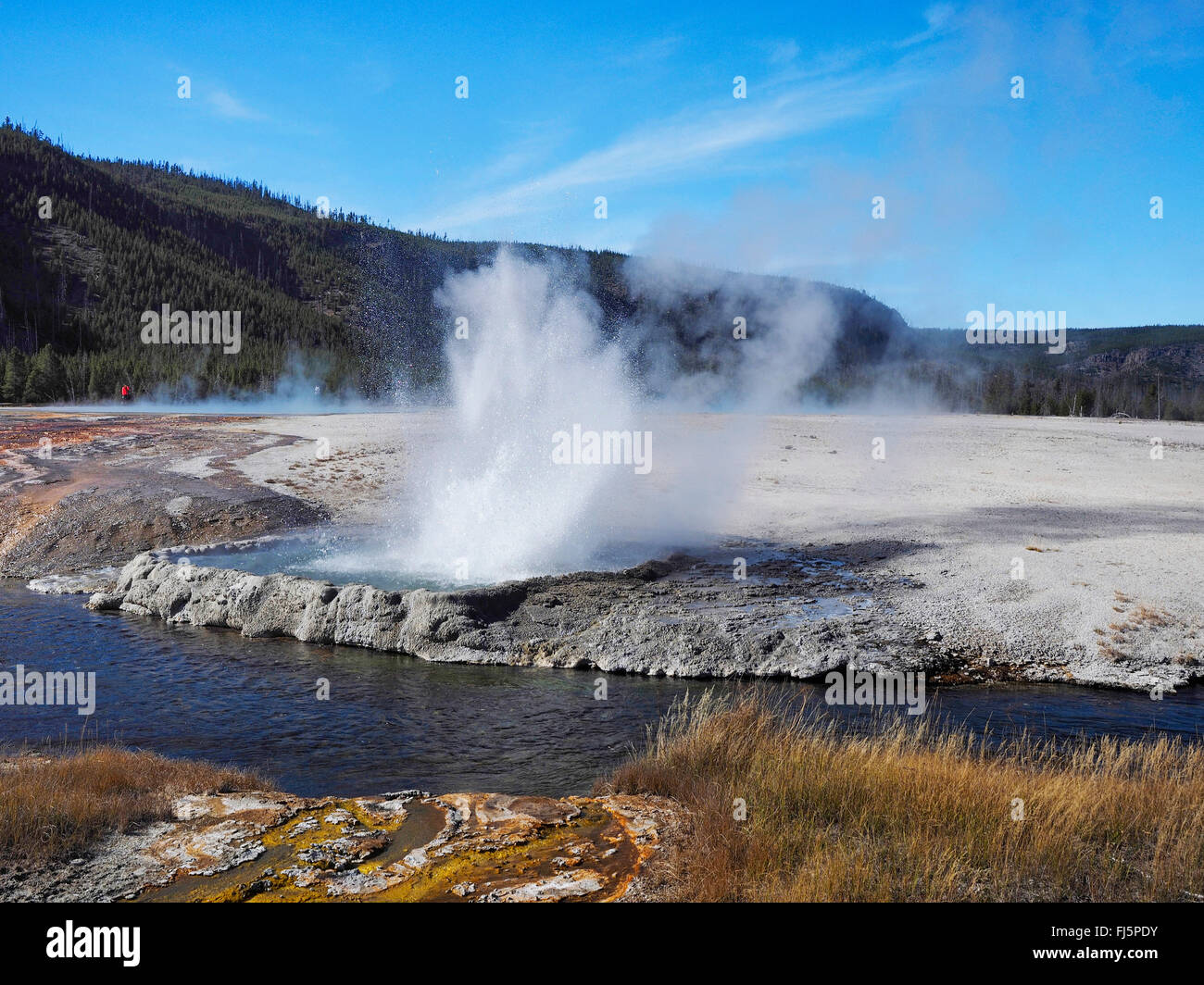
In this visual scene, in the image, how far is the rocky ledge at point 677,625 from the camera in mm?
11461

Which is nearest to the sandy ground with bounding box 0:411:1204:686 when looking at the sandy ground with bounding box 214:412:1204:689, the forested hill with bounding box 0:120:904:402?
the sandy ground with bounding box 214:412:1204:689

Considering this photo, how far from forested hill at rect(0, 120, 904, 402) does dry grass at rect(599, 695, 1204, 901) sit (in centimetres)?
4574

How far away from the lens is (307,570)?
52.4 ft

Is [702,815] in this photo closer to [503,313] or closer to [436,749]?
[436,749]

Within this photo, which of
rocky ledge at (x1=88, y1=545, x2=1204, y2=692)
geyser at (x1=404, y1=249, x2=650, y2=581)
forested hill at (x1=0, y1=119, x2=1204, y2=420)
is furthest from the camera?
forested hill at (x1=0, y1=119, x2=1204, y2=420)

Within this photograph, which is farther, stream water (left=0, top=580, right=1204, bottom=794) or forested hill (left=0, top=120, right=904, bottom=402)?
forested hill (left=0, top=120, right=904, bottom=402)

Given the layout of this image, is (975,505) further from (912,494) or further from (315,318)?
(315,318)

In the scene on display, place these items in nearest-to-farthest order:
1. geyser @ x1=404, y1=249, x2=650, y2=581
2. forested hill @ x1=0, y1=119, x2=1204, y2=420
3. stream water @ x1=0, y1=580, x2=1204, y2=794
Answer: stream water @ x1=0, y1=580, x2=1204, y2=794
geyser @ x1=404, y1=249, x2=650, y2=581
forested hill @ x1=0, y1=119, x2=1204, y2=420

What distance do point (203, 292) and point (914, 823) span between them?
5971 inches

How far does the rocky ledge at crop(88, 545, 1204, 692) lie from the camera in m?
11.5

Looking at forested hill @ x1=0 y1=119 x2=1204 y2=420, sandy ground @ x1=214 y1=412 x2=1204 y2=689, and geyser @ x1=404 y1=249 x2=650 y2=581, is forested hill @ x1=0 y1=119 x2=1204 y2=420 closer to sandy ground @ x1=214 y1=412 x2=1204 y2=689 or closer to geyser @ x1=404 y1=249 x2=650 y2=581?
geyser @ x1=404 y1=249 x2=650 y2=581

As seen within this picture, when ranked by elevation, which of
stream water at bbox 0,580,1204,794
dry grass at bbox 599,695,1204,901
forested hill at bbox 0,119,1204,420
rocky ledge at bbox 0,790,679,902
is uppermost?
forested hill at bbox 0,119,1204,420

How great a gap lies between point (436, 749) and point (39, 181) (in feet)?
588
